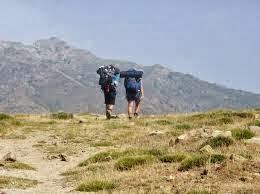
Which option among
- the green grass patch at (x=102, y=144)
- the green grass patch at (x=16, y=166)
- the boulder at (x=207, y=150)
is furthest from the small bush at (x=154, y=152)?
the green grass patch at (x=102, y=144)

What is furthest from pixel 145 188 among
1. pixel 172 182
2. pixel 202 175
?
pixel 202 175

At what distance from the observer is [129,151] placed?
56.6 feet

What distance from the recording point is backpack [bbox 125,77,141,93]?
3338cm

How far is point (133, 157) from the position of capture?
15.1 m

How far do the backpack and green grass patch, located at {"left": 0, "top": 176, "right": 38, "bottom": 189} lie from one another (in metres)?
19.8

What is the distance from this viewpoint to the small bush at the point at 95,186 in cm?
1208

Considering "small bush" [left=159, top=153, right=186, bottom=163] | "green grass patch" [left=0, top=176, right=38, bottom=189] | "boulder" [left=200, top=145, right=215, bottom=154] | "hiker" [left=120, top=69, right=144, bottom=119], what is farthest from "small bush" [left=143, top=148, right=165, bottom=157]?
"hiker" [left=120, top=69, right=144, bottom=119]

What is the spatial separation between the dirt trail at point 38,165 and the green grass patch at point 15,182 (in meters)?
0.22

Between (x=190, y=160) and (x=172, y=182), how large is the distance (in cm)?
173

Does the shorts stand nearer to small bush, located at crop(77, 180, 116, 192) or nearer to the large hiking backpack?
Result: the large hiking backpack

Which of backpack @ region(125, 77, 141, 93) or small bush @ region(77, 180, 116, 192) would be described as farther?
backpack @ region(125, 77, 141, 93)

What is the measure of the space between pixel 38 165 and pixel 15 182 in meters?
4.35

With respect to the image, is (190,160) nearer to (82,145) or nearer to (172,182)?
(172,182)

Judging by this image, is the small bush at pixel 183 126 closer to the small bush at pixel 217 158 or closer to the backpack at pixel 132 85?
the backpack at pixel 132 85
